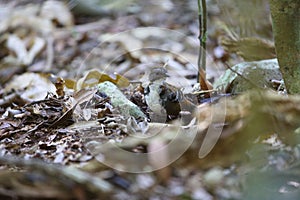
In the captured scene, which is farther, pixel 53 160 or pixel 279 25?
pixel 279 25

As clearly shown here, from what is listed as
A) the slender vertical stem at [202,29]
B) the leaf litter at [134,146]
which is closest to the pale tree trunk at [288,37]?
the leaf litter at [134,146]

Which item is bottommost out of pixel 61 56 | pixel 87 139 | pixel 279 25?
pixel 61 56

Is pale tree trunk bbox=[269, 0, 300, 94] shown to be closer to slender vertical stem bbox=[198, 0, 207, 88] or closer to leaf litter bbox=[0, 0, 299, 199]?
leaf litter bbox=[0, 0, 299, 199]

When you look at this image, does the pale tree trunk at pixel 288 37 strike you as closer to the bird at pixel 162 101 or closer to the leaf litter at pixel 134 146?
the leaf litter at pixel 134 146

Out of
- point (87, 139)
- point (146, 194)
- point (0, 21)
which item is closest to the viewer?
point (146, 194)

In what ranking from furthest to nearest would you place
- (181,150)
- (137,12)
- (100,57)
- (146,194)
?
(137,12) → (100,57) → (181,150) → (146,194)

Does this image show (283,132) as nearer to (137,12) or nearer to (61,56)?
(61,56)

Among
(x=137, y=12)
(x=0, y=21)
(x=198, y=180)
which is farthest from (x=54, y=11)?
(x=198, y=180)
